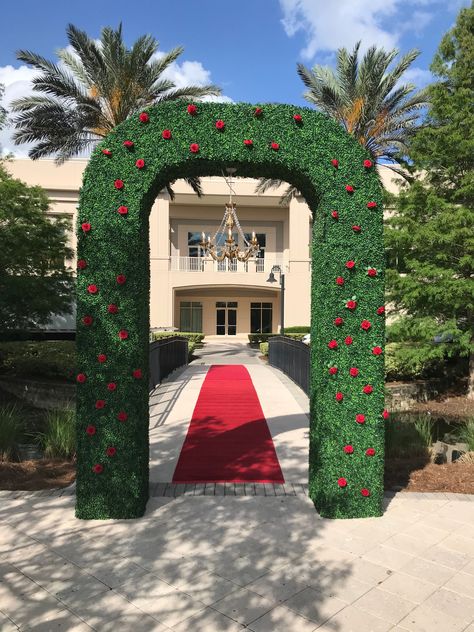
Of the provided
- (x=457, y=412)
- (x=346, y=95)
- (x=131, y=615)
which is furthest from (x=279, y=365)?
(x=131, y=615)

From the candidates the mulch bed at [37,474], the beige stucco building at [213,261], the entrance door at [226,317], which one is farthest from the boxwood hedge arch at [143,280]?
the entrance door at [226,317]

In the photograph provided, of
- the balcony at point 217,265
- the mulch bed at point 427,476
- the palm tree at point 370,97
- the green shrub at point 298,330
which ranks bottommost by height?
the mulch bed at point 427,476

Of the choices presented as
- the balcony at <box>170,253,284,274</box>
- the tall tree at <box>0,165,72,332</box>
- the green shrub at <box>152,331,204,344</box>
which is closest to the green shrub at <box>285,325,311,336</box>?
the balcony at <box>170,253,284,274</box>

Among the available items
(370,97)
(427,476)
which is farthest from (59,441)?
(370,97)

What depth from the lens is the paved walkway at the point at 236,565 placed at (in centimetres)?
328

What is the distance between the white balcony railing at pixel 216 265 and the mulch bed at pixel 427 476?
72.4 feet

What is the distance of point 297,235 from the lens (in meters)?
28.0

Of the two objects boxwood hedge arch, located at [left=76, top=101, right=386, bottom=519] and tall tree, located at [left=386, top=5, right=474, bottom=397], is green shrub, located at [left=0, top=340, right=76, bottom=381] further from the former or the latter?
tall tree, located at [left=386, top=5, right=474, bottom=397]

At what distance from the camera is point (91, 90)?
1451 cm

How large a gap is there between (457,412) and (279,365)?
21.4 feet

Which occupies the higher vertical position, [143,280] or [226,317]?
[143,280]

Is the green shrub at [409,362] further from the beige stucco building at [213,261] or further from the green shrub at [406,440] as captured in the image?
the beige stucco building at [213,261]

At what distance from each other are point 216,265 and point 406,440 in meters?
21.9

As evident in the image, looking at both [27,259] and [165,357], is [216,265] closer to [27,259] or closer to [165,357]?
A: [27,259]
